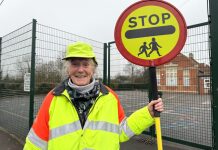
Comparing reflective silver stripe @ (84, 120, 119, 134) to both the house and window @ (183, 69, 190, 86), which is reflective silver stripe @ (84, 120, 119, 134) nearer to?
the house

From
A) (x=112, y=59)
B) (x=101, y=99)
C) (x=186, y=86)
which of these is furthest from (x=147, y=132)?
(x=101, y=99)

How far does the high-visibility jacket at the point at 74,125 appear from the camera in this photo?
82.4 inches

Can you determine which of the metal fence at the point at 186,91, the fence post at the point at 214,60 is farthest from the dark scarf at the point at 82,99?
the metal fence at the point at 186,91

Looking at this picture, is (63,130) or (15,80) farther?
(15,80)

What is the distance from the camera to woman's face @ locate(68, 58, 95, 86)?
2.31m

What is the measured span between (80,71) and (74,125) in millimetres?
482

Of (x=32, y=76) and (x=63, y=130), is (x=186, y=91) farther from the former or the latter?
(x=63, y=130)

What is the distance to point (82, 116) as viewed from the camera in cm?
218

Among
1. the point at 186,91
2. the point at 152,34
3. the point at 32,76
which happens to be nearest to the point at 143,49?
the point at 152,34

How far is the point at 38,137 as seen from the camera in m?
2.18

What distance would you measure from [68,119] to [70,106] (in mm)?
113

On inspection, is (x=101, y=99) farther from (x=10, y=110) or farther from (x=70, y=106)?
(x=10, y=110)

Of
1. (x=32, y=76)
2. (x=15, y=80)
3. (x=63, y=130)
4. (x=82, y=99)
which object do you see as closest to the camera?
(x=63, y=130)

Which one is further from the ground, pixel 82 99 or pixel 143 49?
pixel 143 49
